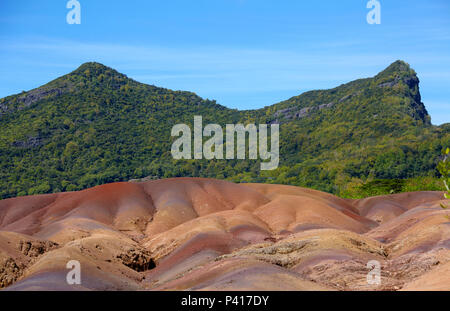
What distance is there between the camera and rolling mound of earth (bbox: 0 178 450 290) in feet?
72.9

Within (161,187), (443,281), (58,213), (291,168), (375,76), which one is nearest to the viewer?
(443,281)

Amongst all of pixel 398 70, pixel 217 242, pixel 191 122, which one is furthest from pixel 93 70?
pixel 217 242

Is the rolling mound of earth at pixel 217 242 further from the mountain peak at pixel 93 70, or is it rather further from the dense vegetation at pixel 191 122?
the mountain peak at pixel 93 70

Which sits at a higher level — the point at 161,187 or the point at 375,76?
the point at 375,76

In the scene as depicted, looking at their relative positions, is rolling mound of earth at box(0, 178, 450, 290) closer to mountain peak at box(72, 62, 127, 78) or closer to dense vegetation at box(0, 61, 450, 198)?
dense vegetation at box(0, 61, 450, 198)

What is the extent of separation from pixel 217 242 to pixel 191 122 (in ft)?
424

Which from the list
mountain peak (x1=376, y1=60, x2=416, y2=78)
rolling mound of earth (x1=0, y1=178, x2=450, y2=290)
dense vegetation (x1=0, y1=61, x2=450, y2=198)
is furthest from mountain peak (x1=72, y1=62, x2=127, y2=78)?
rolling mound of earth (x1=0, y1=178, x2=450, y2=290)

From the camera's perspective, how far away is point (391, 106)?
142m

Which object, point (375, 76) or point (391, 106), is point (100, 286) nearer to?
point (391, 106)

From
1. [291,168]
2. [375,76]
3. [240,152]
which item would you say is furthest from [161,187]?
[375,76]

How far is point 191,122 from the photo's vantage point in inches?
6521

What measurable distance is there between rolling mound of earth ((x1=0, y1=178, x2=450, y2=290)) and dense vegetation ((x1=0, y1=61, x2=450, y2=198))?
3622 cm
